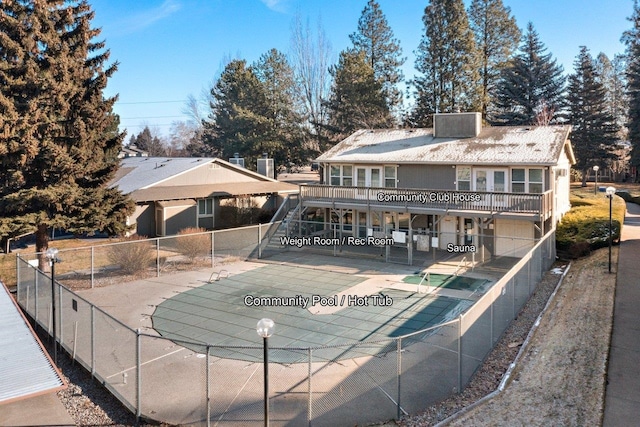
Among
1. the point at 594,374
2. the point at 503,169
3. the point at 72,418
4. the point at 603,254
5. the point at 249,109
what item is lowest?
the point at 72,418

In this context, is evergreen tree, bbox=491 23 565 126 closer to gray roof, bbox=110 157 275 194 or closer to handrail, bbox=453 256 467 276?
gray roof, bbox=110 157 275 194

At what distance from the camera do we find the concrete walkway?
8.04 metres

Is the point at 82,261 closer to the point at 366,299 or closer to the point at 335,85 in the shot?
the point at 366,299

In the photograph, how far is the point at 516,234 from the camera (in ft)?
73.3

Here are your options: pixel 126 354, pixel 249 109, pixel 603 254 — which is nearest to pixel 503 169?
pixel 603 254

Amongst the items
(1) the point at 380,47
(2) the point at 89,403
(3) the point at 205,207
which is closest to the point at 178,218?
(3) the point at 205,207

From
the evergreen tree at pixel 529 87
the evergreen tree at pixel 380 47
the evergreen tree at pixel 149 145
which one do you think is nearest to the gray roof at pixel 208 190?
the evergreen tree at pixel 380 47

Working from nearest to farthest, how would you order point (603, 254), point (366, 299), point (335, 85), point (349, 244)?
point (366, 299)
point (603, 254)
point (349, 244)
point (335, 85)

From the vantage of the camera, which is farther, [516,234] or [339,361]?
[516,234]

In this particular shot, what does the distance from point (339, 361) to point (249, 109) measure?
3809 centimetres

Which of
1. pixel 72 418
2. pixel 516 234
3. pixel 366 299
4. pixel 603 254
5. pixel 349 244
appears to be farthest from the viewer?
pixel 349 244

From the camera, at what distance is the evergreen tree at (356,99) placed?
1633 inches

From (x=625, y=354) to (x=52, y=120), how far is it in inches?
773

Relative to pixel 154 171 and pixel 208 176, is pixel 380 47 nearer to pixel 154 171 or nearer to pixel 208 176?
pixel 208 176
